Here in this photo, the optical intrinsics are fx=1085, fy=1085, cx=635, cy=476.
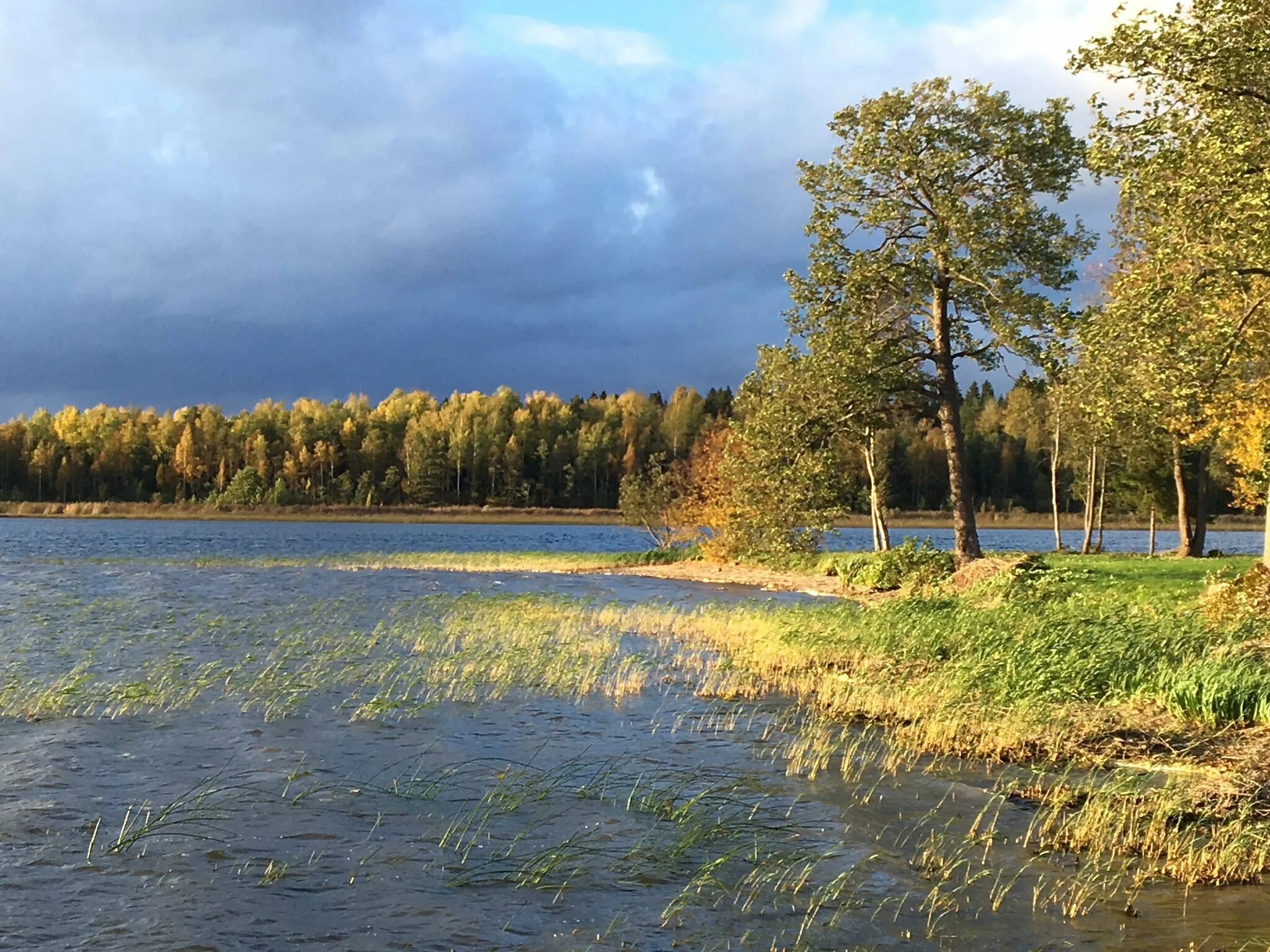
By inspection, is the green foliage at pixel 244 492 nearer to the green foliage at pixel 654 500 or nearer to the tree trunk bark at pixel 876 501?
the green foliage at pixel 654 500

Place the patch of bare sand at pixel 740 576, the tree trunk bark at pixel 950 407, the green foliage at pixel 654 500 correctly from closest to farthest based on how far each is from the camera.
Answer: the tree trunk bark at pixel 950 407 < the patch of bare sand at pixel 740 576 < the green foliage at pixel 654 500

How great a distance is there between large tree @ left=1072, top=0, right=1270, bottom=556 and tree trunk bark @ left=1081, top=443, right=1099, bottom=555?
26.2 metres

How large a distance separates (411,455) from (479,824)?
13971 centimetres

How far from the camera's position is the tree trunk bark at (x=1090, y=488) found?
4769 centimetres

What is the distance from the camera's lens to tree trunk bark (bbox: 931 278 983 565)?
3064 cm

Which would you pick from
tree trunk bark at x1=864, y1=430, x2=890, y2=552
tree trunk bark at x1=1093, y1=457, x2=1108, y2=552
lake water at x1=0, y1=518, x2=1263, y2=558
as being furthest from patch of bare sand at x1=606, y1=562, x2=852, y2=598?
tree trunk bark at x1=1093, y1=457, x2=1108, y2=552

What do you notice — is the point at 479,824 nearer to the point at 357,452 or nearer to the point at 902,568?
the point at 902,568

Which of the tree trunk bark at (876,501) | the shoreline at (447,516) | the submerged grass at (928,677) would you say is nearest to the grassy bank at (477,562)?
the tree trunk bark at (876,501)

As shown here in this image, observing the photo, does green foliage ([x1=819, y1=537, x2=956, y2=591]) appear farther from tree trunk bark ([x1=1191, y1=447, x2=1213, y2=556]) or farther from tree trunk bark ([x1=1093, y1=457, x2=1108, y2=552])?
tree trunk bark ([x1=1093, y1=457, x2=1108, y2=552])

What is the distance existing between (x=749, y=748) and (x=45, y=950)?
863cm

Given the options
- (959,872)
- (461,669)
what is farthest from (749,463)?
(959,872)

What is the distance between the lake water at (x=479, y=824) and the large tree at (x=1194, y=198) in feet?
33.1

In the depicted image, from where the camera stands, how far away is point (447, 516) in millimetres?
130375

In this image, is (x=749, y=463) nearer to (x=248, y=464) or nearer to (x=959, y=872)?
(x=959, y=872)
